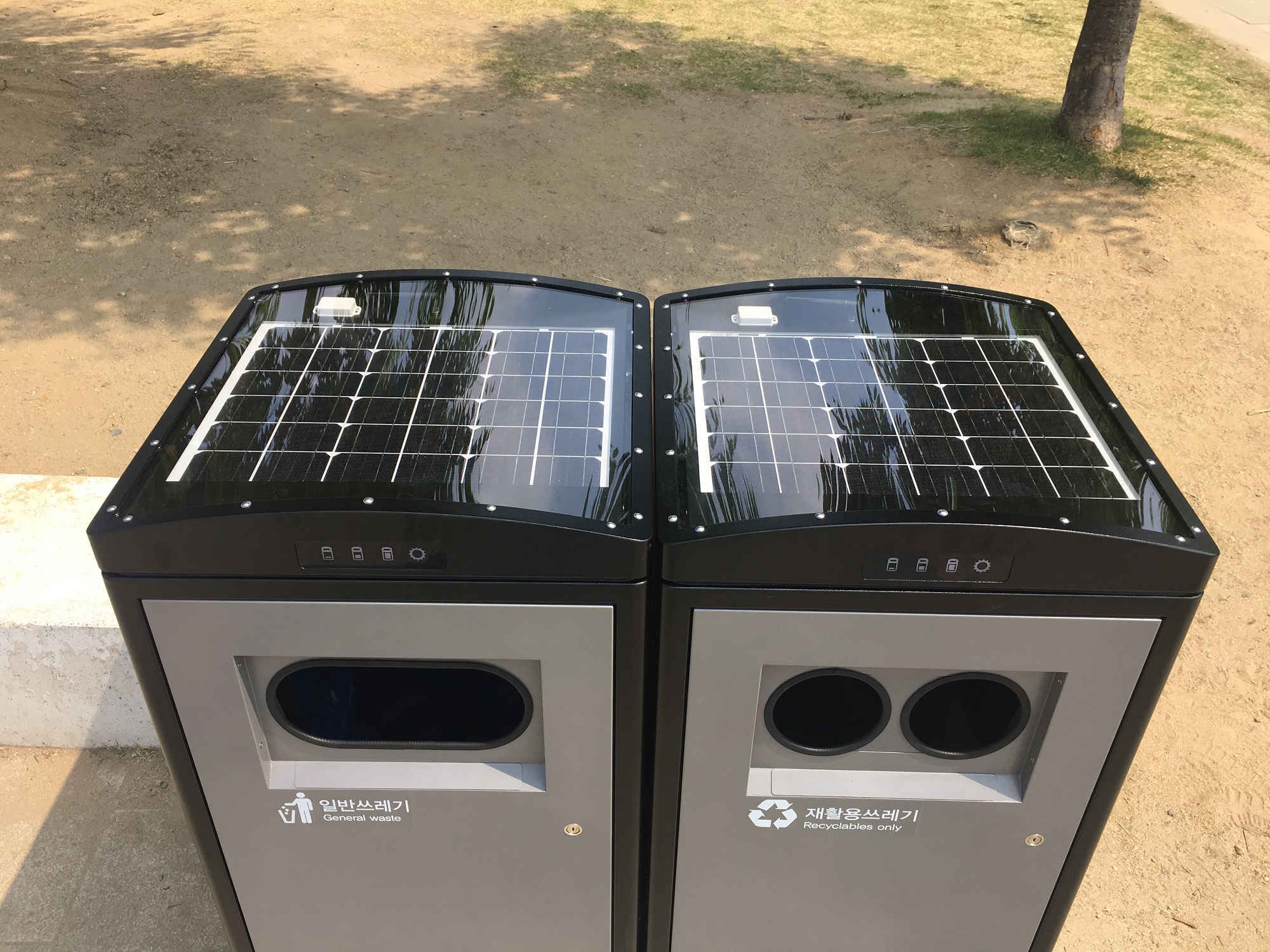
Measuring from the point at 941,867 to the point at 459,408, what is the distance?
1342 millimetres

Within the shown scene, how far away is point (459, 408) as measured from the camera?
1.97 m

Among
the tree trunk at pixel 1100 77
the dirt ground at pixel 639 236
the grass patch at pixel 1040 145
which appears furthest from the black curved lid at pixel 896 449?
the tree trunk at pixel 1100 77

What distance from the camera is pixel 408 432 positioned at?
74.2 inches

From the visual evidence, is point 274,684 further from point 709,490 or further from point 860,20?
point 860,20

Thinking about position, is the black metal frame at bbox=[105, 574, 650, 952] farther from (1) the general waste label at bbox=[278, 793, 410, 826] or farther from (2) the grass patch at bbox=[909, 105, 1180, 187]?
(2) the grass patch at bbox=[909, 105, 1180, 187]

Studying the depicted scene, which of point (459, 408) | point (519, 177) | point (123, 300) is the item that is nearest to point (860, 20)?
point (519, 177)

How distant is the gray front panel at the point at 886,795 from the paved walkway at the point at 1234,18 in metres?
10.6

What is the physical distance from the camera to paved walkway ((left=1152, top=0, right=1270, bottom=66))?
1047cm

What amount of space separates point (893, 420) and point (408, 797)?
1.19m

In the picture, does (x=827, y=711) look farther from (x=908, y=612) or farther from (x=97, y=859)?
(x=97, y=859)

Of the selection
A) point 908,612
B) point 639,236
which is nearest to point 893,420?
point 908,612

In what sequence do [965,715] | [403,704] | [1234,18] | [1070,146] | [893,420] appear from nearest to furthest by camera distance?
[893,420] → [965,715] → [403,704] → [1070,146] → [1234,18]

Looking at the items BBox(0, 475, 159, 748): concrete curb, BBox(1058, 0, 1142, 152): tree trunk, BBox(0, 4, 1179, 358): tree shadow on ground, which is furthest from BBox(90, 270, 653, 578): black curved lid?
BBox(1058, 0, 1142, 152): tree trunk

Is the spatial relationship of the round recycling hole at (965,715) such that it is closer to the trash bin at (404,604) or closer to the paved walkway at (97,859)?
the trash bin at (404,604)
